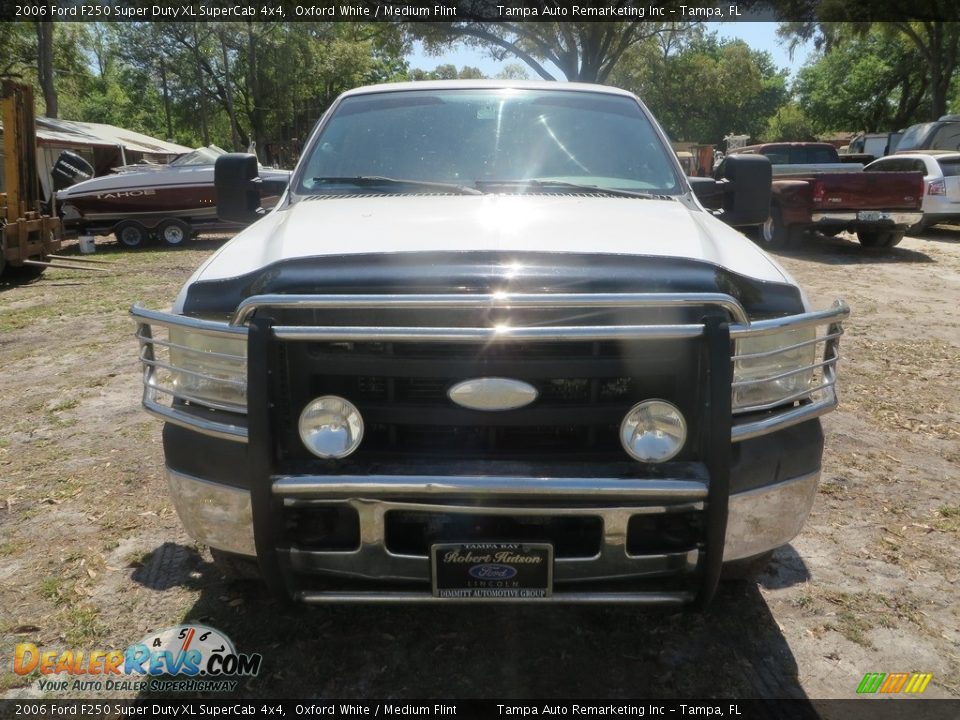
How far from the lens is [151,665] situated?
262cm

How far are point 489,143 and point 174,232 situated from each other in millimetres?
13360

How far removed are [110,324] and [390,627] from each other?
6.42 metres

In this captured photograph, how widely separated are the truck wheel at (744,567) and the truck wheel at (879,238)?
1161 cm

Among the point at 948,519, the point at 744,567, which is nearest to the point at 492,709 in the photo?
the point at 744,567

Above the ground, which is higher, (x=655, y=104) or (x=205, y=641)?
(x=655, y=104)

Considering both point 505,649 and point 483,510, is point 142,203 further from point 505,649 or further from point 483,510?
point 483,510

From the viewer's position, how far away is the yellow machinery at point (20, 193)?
10.9 meters

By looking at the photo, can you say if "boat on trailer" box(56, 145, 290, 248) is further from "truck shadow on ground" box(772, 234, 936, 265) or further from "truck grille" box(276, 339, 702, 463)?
"truck grille" box(276, 339, 702, 463)

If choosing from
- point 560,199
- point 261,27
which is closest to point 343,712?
point 560,199

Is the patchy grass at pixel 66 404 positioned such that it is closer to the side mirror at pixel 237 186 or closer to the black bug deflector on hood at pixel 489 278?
the side mirror at pixel 237 186

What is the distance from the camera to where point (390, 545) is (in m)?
2.21

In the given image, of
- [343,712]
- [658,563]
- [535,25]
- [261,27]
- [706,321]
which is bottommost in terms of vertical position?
[343,712]

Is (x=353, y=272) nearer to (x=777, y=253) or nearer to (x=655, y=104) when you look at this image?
(x=777, y=253)

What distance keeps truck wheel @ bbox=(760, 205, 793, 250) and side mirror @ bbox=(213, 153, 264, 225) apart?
10.6 m
